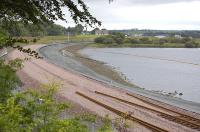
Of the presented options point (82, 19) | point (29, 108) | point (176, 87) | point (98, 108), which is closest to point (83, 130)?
point (29, 108)

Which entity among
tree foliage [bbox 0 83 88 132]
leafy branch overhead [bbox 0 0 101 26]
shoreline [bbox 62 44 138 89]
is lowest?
shoreline [bbox 62 44 138 89]

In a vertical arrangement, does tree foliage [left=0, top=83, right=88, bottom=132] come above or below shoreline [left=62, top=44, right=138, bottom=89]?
above

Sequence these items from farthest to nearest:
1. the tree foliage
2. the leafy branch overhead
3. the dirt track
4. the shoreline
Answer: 1. the shoreline
2. the dirt track
3. the leafy branch overhead
4. the tree foliage

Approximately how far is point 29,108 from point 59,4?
271 centimetres

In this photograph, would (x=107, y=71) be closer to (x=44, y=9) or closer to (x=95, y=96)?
(x=95, y=96)

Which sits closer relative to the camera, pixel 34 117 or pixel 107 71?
pixel 34 117

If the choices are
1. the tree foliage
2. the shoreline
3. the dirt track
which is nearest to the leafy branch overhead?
the tree foliage

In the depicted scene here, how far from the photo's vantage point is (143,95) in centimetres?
4094

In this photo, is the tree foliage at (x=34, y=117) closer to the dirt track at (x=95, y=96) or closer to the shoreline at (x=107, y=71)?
the dirt track at (x=95, y=96)

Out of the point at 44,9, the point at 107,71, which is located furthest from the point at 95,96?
the point at 107,71

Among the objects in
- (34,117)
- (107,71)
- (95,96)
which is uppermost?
(34,117)

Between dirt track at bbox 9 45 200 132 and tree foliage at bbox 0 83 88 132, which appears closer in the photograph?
tree foliage at bbox 0 83 88 132

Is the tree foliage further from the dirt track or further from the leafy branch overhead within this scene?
the dirt track

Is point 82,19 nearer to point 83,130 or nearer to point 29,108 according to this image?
point 29,108
